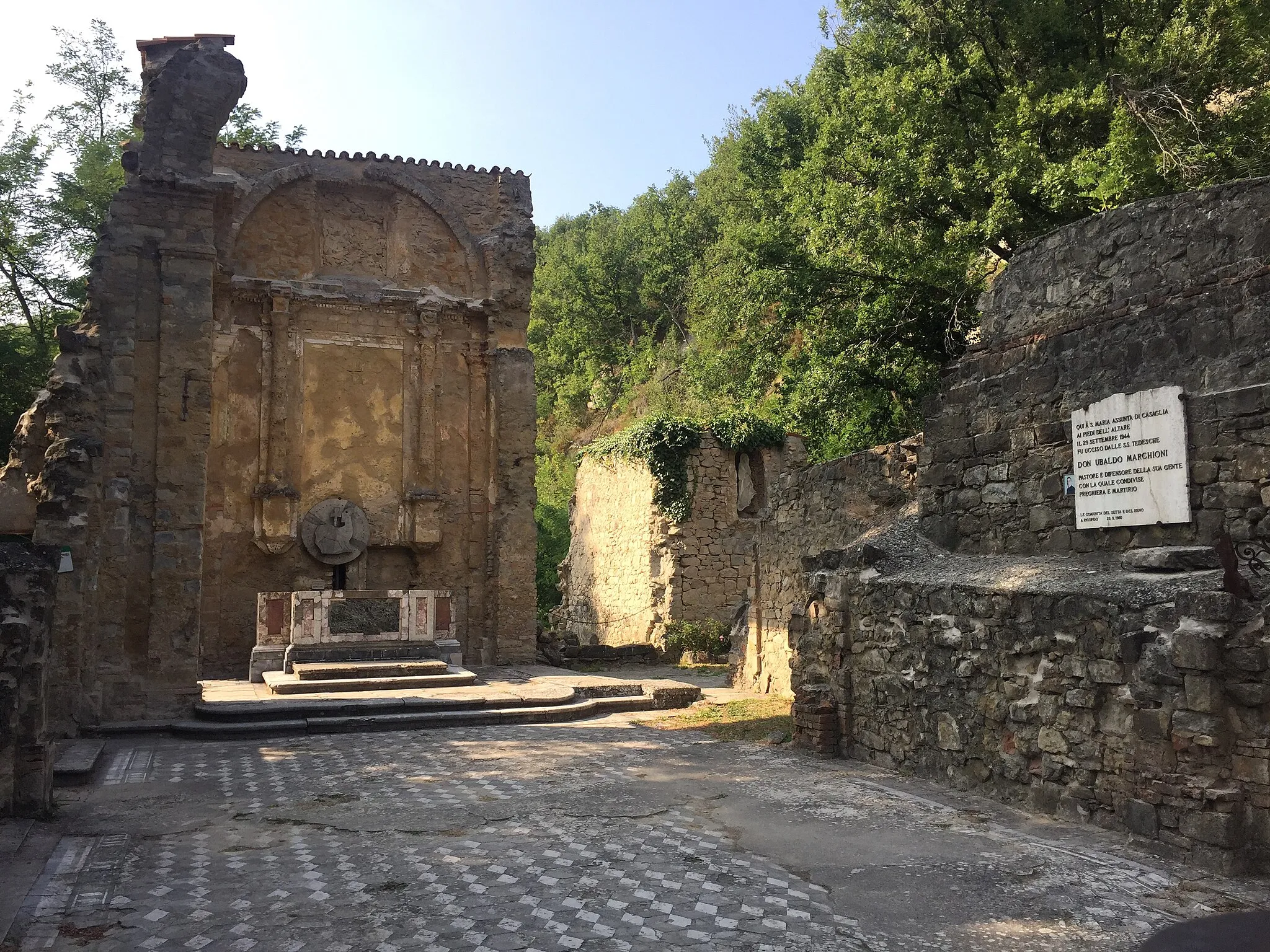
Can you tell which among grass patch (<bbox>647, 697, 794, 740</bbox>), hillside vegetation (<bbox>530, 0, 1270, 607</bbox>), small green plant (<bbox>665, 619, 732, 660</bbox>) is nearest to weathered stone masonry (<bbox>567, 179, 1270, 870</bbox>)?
grass patch (<bbox>647, 697, 794, 740</bbox>)

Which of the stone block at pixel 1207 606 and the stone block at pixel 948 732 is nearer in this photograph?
the stone block at pixel 1207 606

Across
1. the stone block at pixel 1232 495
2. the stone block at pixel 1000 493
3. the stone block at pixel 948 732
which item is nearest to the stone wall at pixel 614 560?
the stone block at pixel 1000 493

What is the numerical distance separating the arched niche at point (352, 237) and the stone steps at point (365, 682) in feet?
24.3

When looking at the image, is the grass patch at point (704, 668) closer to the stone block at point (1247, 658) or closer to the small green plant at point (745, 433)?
the small green plant at point (745, 433)

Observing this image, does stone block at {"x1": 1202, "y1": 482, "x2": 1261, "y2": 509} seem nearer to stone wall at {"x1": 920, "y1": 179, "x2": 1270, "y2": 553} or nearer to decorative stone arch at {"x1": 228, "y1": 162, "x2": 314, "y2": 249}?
stone wall at {"x1": 920, "y1": 179, "x2": 1270, "y2": 553}

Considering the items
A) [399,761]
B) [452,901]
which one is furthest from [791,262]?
[452,901]

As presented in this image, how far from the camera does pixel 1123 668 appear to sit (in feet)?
18.0

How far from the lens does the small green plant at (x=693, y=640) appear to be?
1791cm

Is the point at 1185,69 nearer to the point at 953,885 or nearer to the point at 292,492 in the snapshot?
the point at 953,885

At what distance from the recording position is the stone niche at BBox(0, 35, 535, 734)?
11.2 m

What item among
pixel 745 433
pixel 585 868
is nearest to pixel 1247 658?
pixel 585 868

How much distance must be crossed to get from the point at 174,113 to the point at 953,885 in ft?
41.5

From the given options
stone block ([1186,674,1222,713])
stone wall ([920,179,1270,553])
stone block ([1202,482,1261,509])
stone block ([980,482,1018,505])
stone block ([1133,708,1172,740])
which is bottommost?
stone block ([1133,708,1172,740])

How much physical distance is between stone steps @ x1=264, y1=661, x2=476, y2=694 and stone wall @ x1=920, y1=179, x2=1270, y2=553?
7.22m
